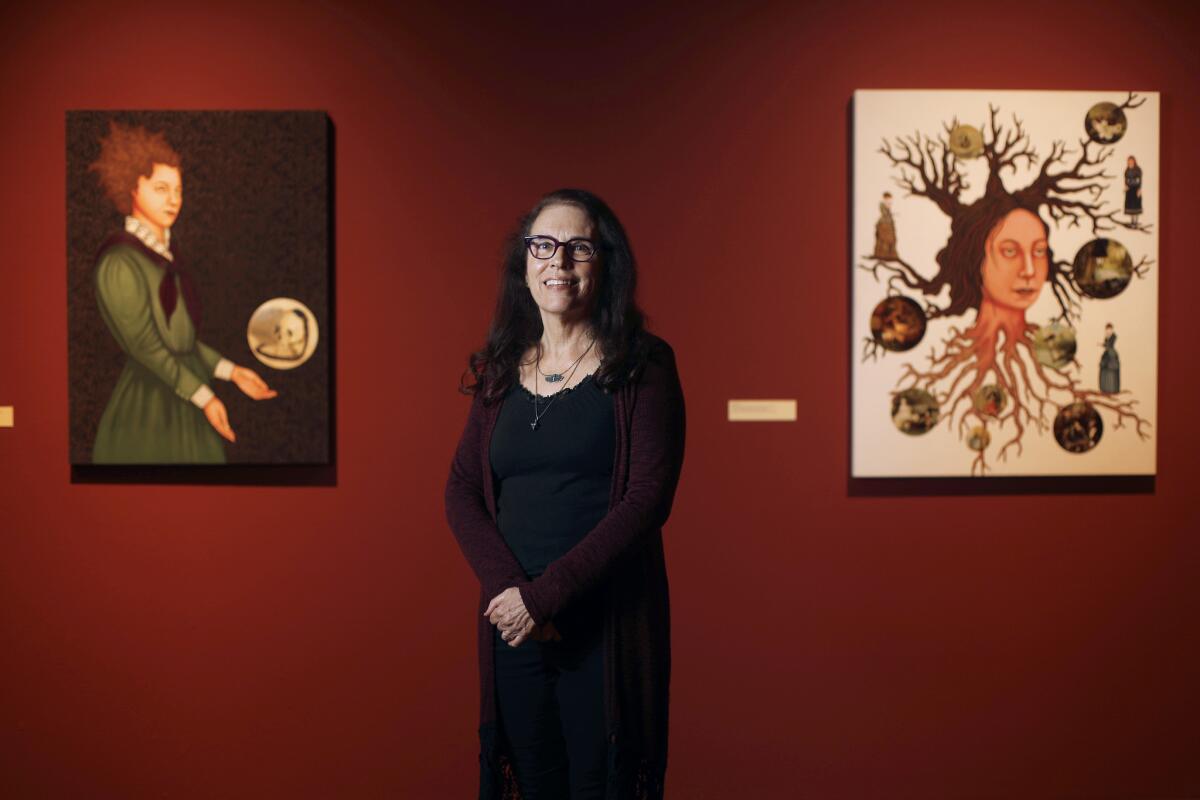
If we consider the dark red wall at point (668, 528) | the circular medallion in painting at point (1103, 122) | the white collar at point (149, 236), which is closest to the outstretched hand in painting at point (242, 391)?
the dark red wall at point (668, 528)

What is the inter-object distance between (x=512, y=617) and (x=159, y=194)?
6.45ft

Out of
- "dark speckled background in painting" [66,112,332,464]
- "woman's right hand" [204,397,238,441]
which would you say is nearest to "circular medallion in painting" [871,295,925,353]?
"dark speckled background in painting" [66,112,332,464]

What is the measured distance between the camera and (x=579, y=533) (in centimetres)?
175

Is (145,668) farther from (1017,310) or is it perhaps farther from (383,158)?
(1017,310)

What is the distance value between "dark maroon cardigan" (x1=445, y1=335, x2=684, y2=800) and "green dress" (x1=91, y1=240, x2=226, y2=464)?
139 centimetres

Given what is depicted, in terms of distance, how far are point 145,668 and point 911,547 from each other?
8.35ft

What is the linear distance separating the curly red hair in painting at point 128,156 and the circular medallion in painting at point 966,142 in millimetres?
2469

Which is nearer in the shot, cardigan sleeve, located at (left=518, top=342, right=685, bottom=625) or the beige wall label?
cardigan sleeve, located at (left=518, top=342, right=685, bottom=625)

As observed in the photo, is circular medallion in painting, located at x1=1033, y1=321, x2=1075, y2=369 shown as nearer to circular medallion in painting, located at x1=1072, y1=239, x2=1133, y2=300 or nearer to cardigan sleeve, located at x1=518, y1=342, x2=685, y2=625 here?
circular medallion in painting, located at x1=1072, y1=239, x2=1133, y2=300

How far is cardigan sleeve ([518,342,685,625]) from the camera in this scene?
1640mm

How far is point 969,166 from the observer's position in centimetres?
278

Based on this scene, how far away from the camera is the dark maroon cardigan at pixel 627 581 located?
1.67 meters

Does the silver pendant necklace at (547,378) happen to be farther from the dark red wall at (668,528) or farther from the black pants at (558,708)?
the dark red wall at (668,528)

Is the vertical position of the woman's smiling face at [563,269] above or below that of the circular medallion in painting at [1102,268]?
below
